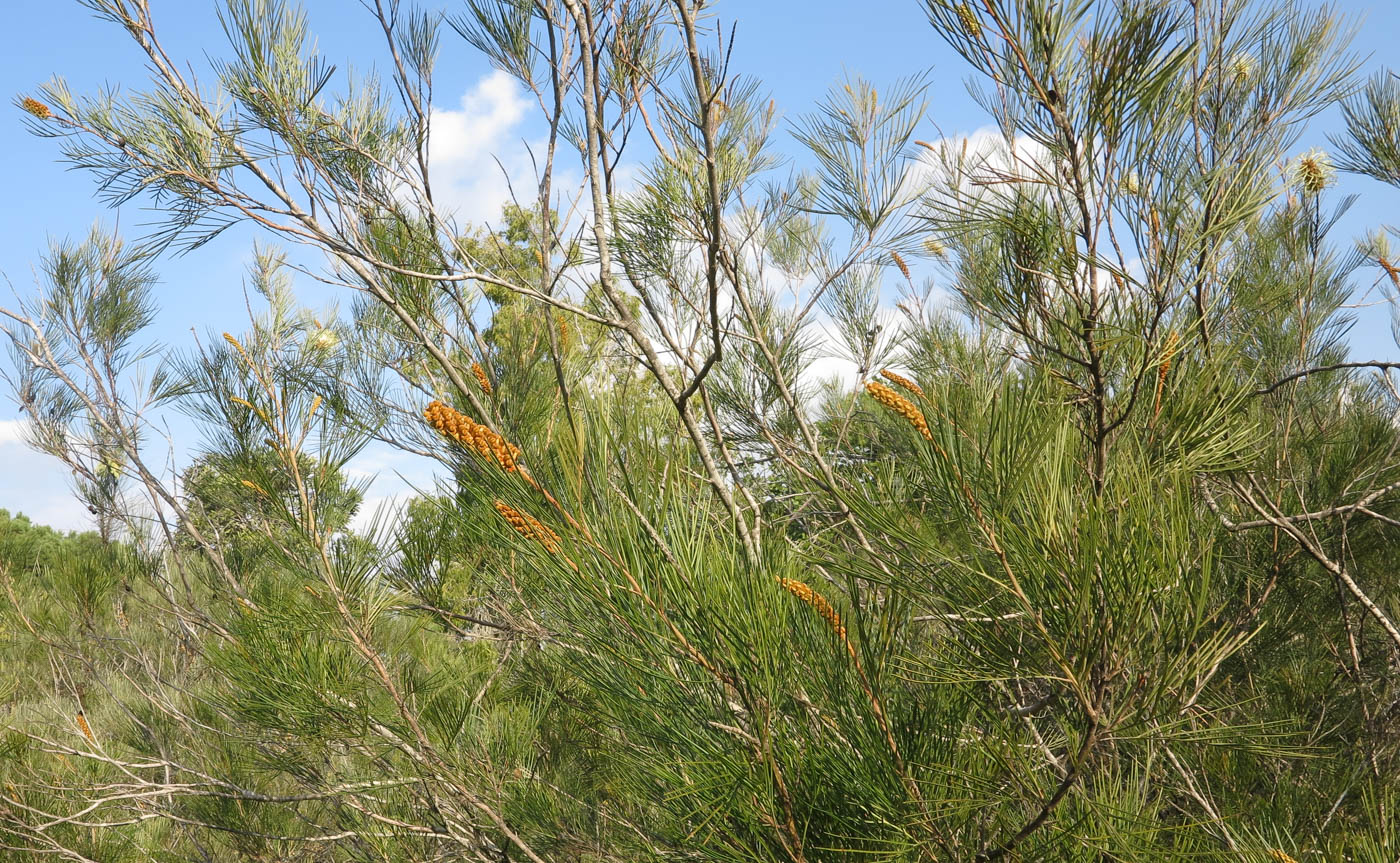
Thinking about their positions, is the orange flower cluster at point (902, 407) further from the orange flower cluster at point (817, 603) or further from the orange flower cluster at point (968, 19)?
the orange flower cluster at point (968, 19)

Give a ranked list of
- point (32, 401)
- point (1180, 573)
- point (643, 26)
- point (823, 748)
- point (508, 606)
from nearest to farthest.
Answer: point (1180, 573) → point (823, 748) → point (643, 26) → point (508, 606) → point (32, 401)

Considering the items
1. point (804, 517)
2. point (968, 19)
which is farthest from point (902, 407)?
point (804, 517)

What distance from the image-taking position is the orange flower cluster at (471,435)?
65cm

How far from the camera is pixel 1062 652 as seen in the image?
671mm

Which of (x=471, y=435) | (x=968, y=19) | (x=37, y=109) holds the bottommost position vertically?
(x=471, y=435)

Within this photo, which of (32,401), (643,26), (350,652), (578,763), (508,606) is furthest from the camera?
(32,401)

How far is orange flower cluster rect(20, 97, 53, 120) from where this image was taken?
138cm

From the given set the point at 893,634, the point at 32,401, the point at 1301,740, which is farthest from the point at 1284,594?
the point at 32,401

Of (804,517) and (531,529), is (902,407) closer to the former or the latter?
(531,529)

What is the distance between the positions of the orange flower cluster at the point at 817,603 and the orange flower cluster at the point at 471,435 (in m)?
0.25

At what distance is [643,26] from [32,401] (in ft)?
11.1

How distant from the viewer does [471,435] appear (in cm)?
66

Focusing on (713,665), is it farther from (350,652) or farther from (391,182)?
(391,182)

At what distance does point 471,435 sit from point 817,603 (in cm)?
35
